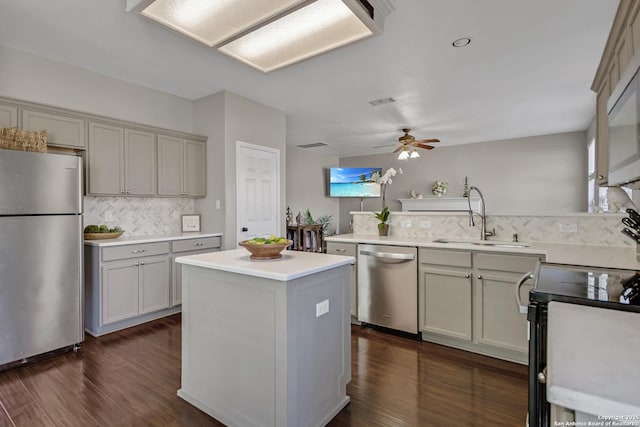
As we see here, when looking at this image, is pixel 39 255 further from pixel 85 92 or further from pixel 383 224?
pixel 383 224

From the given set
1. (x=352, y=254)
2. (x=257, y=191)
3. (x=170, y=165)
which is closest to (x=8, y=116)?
(x=170, y=165)

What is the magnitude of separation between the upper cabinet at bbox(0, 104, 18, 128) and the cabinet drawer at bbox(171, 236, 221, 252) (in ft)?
5.68

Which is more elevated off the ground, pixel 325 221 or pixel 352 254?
pixel 325 221

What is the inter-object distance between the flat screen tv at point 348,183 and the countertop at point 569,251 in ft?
16.9

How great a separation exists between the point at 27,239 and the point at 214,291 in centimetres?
183

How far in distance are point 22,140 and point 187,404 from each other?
2452 millimetres

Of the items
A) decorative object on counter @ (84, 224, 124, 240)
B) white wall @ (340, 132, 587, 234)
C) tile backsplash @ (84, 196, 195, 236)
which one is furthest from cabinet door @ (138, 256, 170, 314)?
white wall @ (340, 132, 587, 234)

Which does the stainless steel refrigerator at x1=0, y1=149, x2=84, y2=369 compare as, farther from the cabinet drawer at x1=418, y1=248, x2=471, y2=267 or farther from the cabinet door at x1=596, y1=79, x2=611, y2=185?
the cabinet door at x1=596, y1=79, x2=611, y2=185

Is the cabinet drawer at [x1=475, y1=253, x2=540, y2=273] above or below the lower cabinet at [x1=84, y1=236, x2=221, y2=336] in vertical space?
above

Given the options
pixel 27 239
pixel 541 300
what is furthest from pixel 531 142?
A: pixel 27 239

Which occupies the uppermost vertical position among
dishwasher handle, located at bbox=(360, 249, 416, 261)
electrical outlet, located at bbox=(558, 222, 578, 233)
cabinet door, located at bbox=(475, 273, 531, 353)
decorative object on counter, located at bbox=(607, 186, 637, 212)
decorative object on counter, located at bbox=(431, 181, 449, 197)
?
decorative object on counter, located at bbox=(431, 181, 449, 197)

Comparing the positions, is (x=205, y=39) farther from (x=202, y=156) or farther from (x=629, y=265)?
(x=629, y=265)

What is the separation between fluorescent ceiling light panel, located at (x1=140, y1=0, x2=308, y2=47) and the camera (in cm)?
207

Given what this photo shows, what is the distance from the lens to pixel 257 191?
14.3 ft
